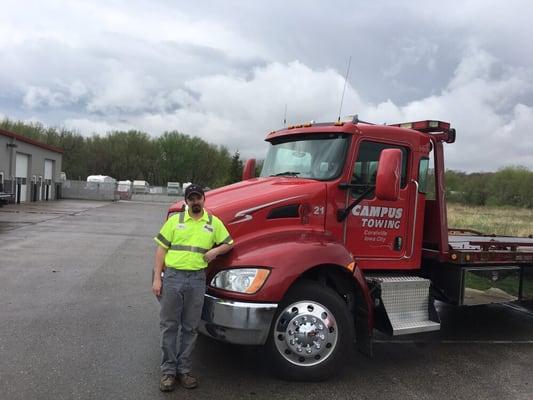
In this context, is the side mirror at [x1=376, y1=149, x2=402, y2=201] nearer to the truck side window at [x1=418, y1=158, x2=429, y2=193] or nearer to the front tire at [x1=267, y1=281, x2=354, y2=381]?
the front tire at [x1=267, y1=281, x2=354, y2=381]

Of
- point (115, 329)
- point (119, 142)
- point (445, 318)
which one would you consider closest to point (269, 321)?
point (115, 329)

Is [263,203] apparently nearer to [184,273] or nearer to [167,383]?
[184,273]

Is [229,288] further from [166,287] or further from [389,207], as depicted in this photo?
[389,207]

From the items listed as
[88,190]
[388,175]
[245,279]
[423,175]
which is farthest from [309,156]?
[88,190]

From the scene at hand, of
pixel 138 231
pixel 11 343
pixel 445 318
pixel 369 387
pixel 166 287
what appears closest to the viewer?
pixel 166 287

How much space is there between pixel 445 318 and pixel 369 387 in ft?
11.5

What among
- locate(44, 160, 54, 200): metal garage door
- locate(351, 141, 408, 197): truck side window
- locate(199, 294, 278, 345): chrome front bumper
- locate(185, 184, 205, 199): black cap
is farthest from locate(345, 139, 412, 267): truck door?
locate(44, 160, 54, 200): metal garage door

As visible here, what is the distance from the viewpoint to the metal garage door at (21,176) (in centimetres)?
3306

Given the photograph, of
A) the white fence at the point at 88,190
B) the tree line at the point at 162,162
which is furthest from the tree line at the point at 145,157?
the white fence at the point at 88,190

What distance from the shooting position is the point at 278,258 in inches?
176

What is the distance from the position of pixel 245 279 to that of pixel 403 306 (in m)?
1.89

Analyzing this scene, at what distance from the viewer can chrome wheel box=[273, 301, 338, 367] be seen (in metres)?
4.58

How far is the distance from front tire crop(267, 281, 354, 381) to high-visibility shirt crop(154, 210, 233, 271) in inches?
33.8

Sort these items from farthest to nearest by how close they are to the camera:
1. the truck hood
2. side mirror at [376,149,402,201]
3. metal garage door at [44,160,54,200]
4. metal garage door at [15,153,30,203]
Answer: metal garage door at [44,160,54,200], metal garage door at [15,153,30,203], the truck hood, side mirror at [376,149,402,201]
